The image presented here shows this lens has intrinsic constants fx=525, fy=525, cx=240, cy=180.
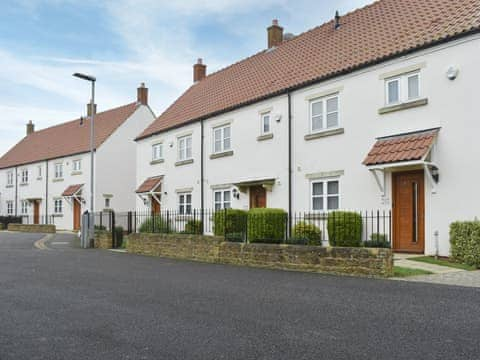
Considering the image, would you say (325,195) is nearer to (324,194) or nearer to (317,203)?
(324,194)

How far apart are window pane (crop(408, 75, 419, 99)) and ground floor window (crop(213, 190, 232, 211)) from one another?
9.93 m

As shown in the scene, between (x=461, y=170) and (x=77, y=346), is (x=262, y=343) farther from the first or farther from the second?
(x=461, y=170)

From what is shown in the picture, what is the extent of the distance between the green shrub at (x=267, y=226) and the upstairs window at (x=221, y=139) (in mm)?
8527

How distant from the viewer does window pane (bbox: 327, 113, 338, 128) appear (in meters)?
18.1

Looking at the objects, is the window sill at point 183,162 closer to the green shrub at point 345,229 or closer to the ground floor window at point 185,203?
the ground floor window at point 185,203

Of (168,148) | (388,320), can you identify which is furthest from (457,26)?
(168,148)

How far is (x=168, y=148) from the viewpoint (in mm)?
28109

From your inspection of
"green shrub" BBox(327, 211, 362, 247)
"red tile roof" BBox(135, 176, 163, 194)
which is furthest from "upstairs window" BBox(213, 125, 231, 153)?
"green shrub" BBox(327, 211, 362, 247)

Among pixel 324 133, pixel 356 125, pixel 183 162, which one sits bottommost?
pixel 183 162

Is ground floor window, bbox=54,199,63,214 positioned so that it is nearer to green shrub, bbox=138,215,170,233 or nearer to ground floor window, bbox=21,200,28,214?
ground floor window, bbox=21,200,28,214

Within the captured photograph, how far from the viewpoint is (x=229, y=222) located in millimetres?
16609

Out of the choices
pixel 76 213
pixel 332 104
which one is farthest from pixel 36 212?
pixel 332 104

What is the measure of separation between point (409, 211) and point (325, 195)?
335 cm

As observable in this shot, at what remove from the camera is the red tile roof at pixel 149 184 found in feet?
93.1
